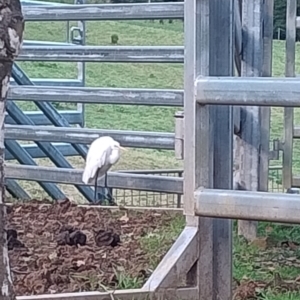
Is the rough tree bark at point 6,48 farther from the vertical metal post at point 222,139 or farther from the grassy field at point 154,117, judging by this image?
the grassy field at point 154,117

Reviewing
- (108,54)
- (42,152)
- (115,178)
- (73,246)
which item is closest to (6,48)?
(73,246)

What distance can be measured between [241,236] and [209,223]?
150cm

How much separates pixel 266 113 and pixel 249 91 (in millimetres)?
2066

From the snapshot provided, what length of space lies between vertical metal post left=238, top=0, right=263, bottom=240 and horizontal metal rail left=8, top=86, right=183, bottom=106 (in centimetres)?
67

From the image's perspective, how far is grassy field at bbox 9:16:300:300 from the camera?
3.48 metres

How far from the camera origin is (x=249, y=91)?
7.64ft

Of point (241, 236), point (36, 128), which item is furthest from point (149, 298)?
point (36, 128)

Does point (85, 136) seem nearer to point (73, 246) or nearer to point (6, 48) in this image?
point (73, 246)

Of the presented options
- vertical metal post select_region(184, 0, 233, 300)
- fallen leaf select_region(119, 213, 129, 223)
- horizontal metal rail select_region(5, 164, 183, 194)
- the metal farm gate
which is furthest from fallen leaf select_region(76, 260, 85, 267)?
horizontal metal rail select_region(5, 164, 183, 194)

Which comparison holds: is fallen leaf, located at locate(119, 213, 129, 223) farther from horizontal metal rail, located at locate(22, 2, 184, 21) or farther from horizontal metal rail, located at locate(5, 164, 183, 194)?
horizontal metal rail, located at locate(22, 2, 184, 21)

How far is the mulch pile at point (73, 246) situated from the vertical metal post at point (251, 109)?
0.46 m

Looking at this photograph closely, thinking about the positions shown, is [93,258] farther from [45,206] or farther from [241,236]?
[45,206]

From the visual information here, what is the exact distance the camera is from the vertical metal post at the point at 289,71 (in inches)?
183

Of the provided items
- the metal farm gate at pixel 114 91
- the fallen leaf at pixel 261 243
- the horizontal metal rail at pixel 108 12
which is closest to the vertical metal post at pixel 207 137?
the fallen leaf at pixel 261 243
